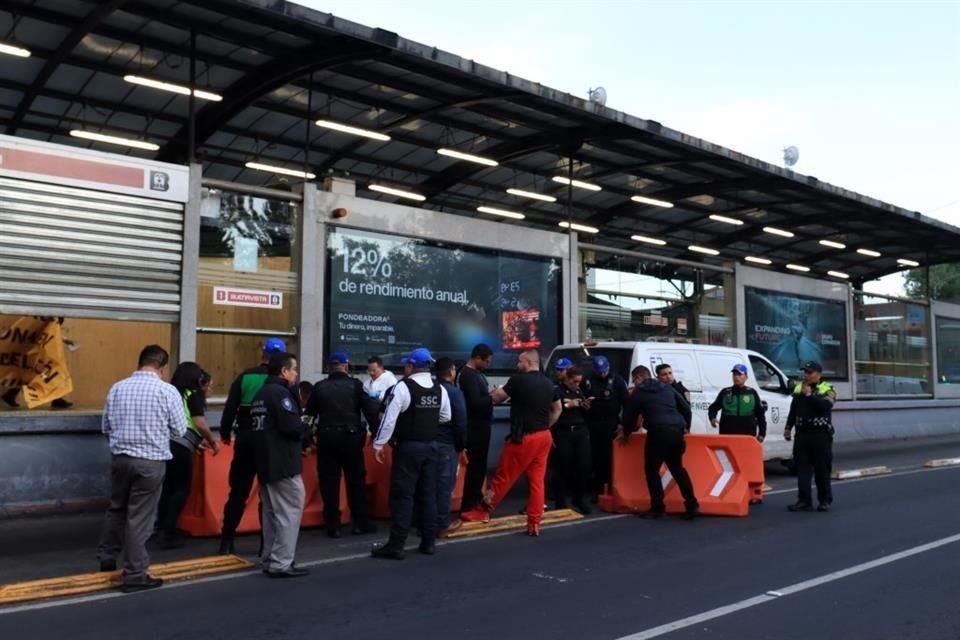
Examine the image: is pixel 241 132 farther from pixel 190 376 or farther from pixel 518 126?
pixel 190 376

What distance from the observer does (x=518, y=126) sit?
56.8 feet

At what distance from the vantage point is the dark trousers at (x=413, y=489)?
25.6 ft

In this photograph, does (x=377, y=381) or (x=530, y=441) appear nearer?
(x=530, y=441)

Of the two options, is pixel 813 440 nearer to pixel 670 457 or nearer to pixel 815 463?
pixel 815 463

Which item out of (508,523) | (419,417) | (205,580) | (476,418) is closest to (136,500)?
(205,580)

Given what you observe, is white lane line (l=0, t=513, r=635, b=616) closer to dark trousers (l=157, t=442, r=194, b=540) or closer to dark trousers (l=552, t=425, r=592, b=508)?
dark trousers (l=552, t=425, r=592, b=508)

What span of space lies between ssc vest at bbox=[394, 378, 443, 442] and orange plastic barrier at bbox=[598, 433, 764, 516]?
11.4ft

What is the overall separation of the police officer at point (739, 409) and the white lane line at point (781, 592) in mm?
2895

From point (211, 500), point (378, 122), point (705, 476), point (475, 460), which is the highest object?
point (378, 122)

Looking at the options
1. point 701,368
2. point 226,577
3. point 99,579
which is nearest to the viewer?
point 99,579

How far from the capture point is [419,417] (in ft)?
26.2

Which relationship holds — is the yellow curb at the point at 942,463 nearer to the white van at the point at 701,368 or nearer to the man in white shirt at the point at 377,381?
the white van at the point at 701,368

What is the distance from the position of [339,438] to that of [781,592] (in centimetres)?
430

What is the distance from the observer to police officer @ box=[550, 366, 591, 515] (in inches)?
408
